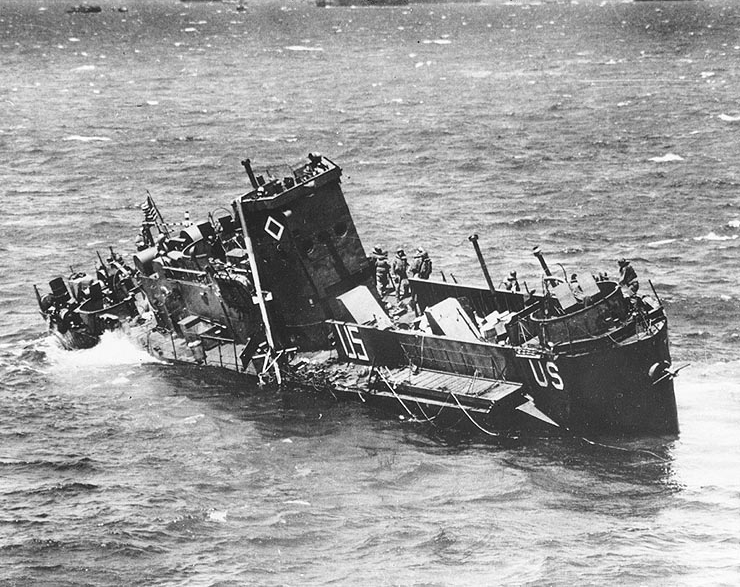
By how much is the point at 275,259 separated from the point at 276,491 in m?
8.88

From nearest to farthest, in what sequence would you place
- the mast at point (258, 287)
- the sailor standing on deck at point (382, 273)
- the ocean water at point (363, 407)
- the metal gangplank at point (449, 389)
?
1. the ocean water at point (363, 407)
2. the metal gangplank at point (449, 389)
3. the mast at point (258, 287)
4. the sailor standing on deck at point (382, 273)

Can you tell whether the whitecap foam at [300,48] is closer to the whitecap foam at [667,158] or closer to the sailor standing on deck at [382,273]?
the whitecap foam at [667,158]

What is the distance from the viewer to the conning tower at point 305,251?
30.8 metres

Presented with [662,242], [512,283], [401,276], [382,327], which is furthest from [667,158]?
[382,327]

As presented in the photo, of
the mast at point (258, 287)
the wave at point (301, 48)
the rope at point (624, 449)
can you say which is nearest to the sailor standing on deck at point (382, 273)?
the mast at point (258, 287)

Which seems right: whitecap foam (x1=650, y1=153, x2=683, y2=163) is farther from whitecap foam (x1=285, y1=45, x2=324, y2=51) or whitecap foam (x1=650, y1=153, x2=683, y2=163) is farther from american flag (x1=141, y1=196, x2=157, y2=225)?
whitecap foam (x1=285, y1=45, x2=324, y2=51)

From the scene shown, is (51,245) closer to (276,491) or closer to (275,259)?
(275,259)

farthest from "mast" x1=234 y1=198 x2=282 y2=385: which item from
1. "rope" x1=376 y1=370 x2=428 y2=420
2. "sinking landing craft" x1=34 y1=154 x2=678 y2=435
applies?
"rope" x1=376 y1=370 x2=428 y2=420

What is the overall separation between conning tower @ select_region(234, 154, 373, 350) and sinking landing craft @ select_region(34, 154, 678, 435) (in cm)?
5

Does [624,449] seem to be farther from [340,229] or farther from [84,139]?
[84,139]

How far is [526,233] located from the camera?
1881 inches

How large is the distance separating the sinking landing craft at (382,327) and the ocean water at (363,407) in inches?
38.7

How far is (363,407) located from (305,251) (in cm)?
564

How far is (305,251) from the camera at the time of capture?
31.3 meters
